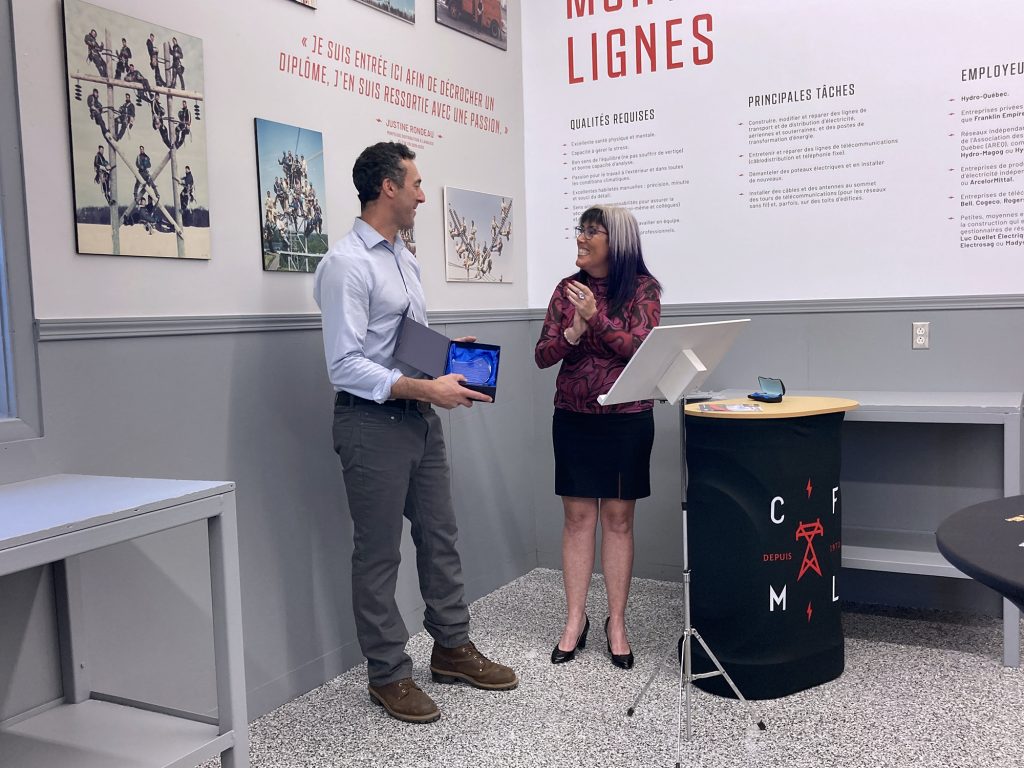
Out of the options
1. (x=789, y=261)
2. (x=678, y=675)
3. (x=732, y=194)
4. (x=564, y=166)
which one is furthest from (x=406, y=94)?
(x=678, y=675)

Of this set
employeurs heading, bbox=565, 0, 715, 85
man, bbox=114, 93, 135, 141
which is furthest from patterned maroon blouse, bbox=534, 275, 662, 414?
man, bbox=114, 93, 135, 141

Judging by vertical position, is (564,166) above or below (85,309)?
above

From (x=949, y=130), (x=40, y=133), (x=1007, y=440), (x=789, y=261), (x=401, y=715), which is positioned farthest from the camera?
(x=789, y=261)

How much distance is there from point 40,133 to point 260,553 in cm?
134

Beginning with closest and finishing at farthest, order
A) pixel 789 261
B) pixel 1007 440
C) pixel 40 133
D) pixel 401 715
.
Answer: pixel 40 133
pixel 401 715
pixel 1007 440
pixel 789 261

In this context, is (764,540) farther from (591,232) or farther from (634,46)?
(634,46)

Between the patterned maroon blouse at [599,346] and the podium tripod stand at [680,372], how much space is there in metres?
0.39

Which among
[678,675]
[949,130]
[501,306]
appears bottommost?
[678,675]

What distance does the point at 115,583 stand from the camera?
2.31 metres

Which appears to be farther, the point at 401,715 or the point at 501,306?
the point at 501,306

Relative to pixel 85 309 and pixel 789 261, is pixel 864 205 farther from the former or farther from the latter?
pixel 85 309

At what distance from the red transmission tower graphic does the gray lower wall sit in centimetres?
92

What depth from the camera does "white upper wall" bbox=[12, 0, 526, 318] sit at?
2.16 metres

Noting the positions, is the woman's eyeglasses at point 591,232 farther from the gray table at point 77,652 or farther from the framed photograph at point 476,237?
the gray table at point 77,652
